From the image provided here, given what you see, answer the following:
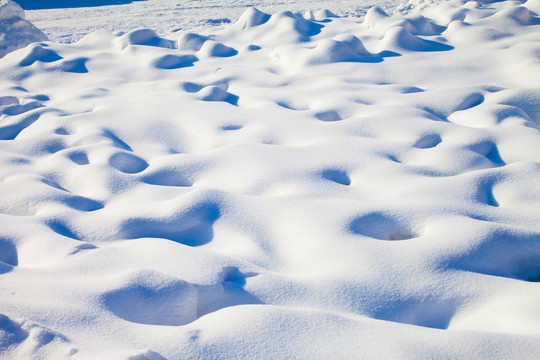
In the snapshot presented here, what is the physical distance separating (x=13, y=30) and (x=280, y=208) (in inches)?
130

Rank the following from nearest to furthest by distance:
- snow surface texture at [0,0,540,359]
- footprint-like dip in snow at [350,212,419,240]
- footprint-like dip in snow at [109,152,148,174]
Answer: snow surface texture at [0,0,540,359] < footprint-like dip in snow at [350,212,419,240] < footprint-like dip in snow at [109,152,148,174]

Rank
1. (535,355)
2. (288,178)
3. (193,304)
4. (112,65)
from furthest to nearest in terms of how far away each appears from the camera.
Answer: (112,65) → (288,178) → (193,304) → (535,355)

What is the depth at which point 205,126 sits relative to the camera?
2137 mm

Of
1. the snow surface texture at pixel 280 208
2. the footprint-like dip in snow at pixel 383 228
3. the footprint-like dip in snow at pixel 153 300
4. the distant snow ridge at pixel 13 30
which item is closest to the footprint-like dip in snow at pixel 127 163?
the snow surface texture at pixel 280 208

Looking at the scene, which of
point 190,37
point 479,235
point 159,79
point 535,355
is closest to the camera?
point 535,355

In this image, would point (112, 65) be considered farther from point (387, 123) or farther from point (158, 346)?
point (158, 346)

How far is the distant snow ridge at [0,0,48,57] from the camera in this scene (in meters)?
3.49

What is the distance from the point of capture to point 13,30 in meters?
3.59

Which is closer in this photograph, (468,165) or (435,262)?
(435,262)

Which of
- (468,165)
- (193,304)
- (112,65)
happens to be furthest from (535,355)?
(112,65)

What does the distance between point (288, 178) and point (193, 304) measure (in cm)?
69

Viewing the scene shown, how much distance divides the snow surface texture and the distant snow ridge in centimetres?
81

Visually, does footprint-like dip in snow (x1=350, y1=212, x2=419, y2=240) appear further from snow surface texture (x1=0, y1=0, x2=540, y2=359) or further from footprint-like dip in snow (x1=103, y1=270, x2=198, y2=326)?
footprint-like dip in snow (x1=103, y1=270, x2=198, y2=326)

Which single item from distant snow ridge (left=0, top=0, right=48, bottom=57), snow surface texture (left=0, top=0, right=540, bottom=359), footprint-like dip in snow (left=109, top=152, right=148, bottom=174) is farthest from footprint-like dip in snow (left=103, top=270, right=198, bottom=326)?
distant snow ridge (left=0, top=0, right=48, bottom=57)
